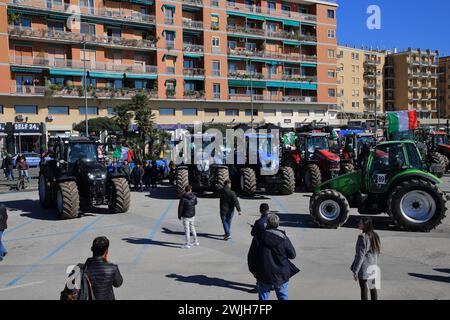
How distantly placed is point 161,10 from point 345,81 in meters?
47.2

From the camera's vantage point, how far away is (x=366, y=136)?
22.9 meters

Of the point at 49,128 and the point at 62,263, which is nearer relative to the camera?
the point at 62,263

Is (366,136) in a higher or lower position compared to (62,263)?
higher

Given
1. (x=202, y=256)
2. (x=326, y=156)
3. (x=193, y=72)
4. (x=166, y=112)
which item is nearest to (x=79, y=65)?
(x=166, y=112)

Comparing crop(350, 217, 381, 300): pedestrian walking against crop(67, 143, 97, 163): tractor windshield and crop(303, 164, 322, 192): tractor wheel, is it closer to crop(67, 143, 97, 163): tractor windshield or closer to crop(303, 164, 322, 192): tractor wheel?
crop(67, 143, 97, 163): tractor windshield

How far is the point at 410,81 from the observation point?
98.2 metres

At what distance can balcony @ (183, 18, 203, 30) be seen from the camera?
176 feet

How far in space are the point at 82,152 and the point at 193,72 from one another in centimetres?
4040

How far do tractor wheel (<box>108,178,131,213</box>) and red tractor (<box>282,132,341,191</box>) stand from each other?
7.66 metres

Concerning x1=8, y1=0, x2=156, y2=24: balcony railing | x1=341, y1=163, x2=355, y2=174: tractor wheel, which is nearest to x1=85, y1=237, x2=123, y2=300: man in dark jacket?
x1=341, y1=163, x2=355, y2=174: tractor wheel

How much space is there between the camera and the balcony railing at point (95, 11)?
44.4 m

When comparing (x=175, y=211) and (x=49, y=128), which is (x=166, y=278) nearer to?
(x=175, y=211)

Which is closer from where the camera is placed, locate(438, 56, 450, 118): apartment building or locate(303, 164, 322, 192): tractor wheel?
locate(303, 164, 322, 192): tractor wheel

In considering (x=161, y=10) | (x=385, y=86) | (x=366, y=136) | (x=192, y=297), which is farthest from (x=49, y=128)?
(x=385, y=86)
